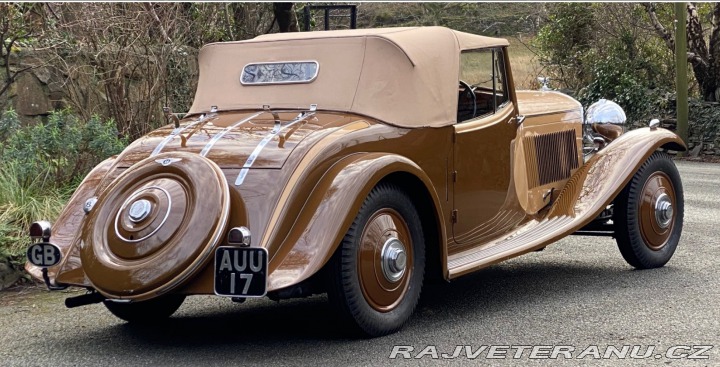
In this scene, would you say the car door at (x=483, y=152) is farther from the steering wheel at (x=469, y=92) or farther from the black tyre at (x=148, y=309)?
the black tyre at (x=148, y=309)

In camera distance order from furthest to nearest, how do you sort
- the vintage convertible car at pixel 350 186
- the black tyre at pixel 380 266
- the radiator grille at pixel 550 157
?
the radiator grille at pixel 550 157, the black tyre at pixel 380 266, the vintage convertible car at pixel 350 186

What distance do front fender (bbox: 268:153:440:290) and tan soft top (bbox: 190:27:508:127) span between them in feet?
2.12

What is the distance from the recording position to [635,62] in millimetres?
20609

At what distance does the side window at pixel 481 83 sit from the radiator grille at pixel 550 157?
1.44ft

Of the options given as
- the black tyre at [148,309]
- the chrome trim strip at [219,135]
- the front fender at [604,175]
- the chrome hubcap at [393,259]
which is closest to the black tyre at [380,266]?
the chrome hubcap at [393,259]

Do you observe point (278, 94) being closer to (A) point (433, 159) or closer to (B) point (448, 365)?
(A) point (433, 159)

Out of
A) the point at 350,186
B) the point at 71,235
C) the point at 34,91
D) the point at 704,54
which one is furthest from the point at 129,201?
the point at 704,54

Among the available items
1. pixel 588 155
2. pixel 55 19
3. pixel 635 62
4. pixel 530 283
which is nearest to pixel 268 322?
pixel 530 283

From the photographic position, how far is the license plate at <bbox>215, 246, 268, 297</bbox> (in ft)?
15.0

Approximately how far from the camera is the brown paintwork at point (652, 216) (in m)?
7.12

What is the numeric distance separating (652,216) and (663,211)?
0.33 feet

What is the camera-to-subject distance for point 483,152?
6312 millimetres

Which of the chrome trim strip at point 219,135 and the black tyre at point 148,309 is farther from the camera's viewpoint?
the black tyre at point 148,309

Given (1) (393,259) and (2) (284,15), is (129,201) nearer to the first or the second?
(1) (393,259)
